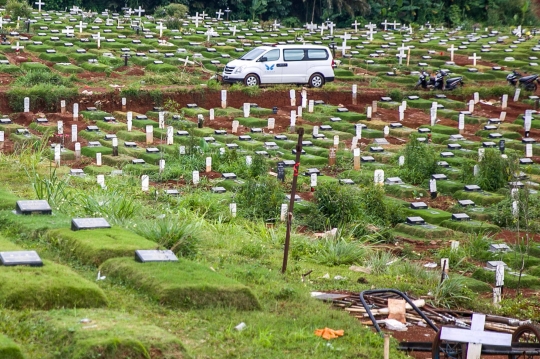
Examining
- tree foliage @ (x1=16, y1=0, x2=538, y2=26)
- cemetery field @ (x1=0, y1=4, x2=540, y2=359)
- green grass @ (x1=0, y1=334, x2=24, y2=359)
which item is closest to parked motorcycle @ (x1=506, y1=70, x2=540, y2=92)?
cemetery field @ (x1=0, y1=4, x2=540, y2=359)

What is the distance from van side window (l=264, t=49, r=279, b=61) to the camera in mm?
30141

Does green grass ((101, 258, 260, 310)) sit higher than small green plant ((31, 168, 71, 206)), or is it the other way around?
green grass ((101, 258, 260, 310))

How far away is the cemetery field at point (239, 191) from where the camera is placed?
338 inches

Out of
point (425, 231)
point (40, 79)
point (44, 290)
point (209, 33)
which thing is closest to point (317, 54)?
point (209, 33)

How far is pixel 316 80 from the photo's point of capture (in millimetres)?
30938

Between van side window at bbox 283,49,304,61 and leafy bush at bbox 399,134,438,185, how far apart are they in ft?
33.6

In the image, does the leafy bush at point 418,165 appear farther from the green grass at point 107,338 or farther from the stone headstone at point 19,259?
the green grass at point 107,338

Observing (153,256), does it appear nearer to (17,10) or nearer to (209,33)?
(209,33)

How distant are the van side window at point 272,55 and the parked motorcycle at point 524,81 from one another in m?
7.68

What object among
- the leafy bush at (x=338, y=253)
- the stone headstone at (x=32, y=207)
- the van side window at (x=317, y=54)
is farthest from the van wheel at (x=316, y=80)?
the stone headstone at (x=32, y=207)

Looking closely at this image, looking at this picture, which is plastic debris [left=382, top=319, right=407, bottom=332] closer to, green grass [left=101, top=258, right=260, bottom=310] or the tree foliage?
green grass [left=101, top=258, right=260, bottom=310]

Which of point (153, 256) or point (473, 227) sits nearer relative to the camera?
point (153, 256)

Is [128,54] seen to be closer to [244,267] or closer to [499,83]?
[499,83]

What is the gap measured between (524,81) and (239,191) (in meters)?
17.3
